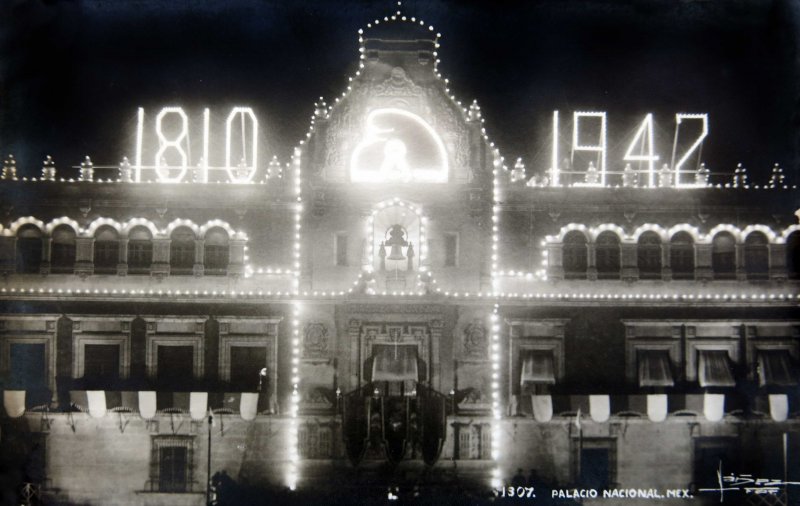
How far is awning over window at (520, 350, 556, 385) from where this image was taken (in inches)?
1032

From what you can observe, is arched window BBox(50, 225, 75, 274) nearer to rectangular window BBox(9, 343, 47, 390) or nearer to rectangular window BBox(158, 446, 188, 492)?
rectangular window BBox(9, 343, 47, 390)

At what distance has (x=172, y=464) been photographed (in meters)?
26.1

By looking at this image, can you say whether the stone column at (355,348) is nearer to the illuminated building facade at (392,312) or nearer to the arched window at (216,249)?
the illuminated building facade at (392,312)

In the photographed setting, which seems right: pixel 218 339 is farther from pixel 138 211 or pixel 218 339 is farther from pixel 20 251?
pixel 20 251

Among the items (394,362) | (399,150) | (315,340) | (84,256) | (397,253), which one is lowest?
(394,362)

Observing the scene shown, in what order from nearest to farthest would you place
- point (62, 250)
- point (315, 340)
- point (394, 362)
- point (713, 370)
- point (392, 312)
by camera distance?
point (394, 362) < point (392, 312) < point (713, 370) < point (315, 340) < point (62, 250)

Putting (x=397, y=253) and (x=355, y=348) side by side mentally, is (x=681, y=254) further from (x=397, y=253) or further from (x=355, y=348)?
(x=355, y=348)

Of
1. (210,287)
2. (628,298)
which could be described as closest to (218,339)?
(210,287)

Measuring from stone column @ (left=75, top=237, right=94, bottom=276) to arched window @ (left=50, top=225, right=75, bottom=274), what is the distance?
25 centimetres

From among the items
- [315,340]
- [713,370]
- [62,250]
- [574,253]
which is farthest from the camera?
[574,253]

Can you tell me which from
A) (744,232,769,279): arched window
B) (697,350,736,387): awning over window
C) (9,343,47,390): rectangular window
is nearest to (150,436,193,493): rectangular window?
(9,343,47,390): rectangular window

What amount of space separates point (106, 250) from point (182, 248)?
2.40 m

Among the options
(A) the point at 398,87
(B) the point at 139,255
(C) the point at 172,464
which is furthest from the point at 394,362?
(B) the point at 139,255

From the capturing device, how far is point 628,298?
26.7 meters
